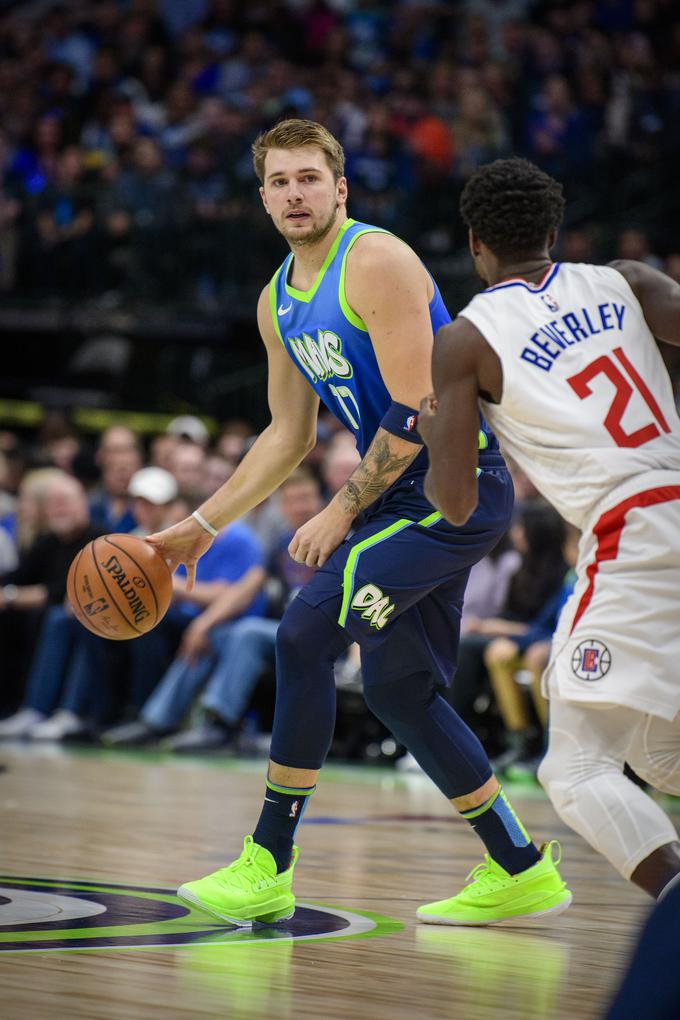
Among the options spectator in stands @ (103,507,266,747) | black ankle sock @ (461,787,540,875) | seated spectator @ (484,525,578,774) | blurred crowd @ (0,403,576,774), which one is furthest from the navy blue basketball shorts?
spectator in stands @ (103,507,266,747)

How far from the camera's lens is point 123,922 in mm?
3693

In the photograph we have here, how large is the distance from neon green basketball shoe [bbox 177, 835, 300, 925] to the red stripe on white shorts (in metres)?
1.24

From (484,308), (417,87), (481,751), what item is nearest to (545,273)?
(484,308)

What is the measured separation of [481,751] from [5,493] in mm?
8695

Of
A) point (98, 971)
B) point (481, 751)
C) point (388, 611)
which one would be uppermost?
point (388, 611)

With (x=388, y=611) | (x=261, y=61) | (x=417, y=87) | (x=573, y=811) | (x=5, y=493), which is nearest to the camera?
(x=573, y=811)

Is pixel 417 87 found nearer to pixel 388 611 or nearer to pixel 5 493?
pixel 5 493

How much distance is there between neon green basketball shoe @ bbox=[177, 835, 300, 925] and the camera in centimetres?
379

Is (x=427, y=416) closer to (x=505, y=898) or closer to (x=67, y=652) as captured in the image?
(x=505, y=898)

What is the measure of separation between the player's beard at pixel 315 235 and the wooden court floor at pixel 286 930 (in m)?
1.76

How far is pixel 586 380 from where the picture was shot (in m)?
3.14

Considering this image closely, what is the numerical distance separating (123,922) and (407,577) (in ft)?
3.56

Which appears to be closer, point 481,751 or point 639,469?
point 639,469

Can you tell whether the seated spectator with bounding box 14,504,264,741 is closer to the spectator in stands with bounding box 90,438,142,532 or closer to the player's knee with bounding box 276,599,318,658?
the spectator in stands with bounding box 90,438,142,532
